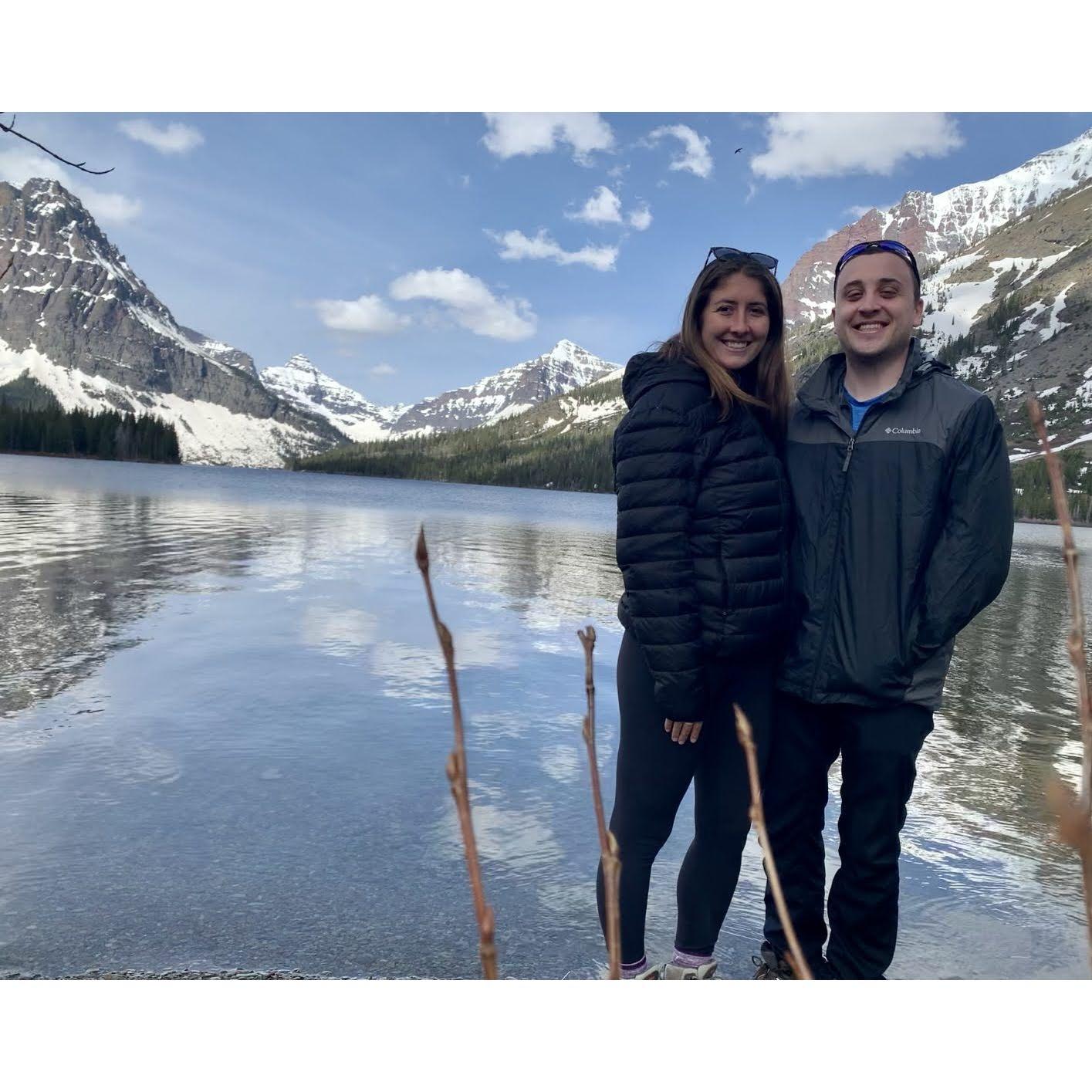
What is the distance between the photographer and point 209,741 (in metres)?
4.27

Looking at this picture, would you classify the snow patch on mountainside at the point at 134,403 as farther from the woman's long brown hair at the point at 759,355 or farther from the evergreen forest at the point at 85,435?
the woman's long brown hair at the point at 759,355

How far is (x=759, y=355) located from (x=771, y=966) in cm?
175

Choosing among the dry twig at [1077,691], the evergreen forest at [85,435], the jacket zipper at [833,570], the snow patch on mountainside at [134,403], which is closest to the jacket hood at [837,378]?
the jacket zipper at [833,570]

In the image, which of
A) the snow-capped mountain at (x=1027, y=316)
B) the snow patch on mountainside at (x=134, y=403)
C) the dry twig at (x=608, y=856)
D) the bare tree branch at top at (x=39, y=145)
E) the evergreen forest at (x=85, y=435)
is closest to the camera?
the dry twig at (x=608, y=856)

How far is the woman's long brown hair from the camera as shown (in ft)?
7.25

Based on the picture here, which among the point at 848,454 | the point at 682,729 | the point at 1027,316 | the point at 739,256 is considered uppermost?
the point at 1027,316

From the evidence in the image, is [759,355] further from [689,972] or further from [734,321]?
[689,972]

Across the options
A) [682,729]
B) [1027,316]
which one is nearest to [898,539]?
[682,729]

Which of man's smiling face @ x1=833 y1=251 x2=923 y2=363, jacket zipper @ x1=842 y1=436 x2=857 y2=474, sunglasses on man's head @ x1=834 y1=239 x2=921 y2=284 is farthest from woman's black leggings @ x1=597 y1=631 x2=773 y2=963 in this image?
sunglasses on man's head @ x1=834 y1=239 x2=921 y2=284

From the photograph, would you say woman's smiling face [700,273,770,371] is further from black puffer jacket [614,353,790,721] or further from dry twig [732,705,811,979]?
dry twig [732,705,811,979]

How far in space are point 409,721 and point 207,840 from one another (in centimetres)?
170

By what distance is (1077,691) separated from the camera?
0.52 m

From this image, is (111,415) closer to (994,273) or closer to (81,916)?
(81,916)

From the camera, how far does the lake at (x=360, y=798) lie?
Result: 2535mm
